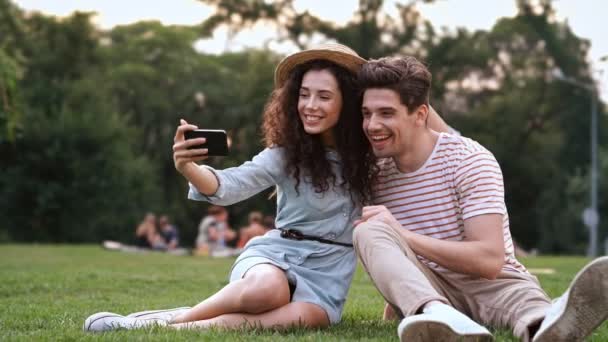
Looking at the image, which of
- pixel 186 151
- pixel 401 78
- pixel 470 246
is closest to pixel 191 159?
pixel 186 151

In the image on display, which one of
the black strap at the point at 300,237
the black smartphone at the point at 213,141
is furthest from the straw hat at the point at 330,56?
the black strap at the point at 300,237

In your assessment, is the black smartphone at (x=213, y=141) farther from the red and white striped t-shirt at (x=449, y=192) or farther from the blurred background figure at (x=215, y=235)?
the blurred background figure at (x=215, y=235)

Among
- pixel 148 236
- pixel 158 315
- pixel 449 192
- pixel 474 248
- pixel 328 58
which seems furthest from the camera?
pixel 148 236

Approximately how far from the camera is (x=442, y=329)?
3758 mm

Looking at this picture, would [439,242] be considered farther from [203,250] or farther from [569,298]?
Answer: [203,250]

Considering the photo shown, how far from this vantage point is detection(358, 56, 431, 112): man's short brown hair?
4.82 metres

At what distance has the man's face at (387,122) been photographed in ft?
15.9

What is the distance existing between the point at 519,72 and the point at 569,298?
37.6 meters

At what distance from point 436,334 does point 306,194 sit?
1.53 m

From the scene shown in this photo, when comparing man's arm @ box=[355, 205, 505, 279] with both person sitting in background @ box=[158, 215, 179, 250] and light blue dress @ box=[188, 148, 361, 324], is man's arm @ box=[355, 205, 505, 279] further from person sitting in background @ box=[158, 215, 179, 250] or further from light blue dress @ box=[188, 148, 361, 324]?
person sitting in background @ box=[158, 215, 179, 250]

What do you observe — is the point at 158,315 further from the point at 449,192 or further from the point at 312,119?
the point at 449,192

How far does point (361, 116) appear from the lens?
5.26 meters

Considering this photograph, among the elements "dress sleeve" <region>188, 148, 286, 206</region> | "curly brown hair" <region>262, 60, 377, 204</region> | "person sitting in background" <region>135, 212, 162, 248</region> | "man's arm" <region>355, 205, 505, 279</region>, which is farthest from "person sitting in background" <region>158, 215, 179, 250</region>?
"man's arm" <region>355, 205, 505, 279</region>

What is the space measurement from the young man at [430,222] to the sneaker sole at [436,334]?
0.57 feet
